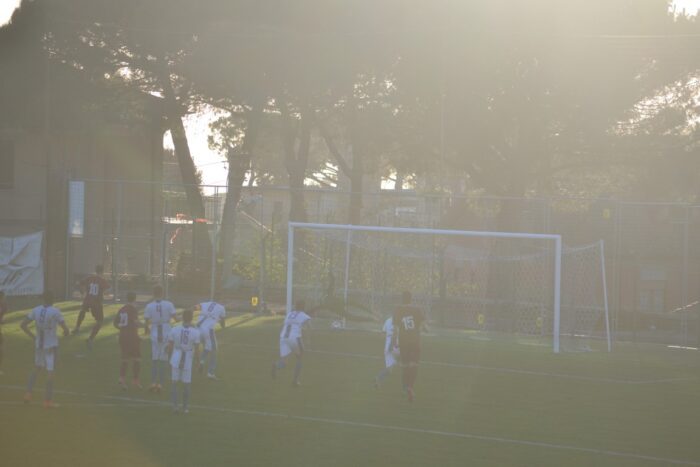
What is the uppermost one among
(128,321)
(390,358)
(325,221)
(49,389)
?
(325,221)

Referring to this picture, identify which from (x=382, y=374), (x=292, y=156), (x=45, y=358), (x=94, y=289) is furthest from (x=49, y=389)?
(x=292, y=156)

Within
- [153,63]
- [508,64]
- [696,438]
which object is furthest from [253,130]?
[696,438]

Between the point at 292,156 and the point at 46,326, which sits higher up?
the point at 292,156

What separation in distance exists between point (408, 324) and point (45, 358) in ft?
19.9

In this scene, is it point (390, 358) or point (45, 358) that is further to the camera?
point (390, 358)

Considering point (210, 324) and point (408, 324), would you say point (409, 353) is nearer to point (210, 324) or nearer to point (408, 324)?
point (408, 324)

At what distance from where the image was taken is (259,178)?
318ft

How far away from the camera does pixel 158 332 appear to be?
60.4ft

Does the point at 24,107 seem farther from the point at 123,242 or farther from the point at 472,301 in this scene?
the point at 472,301

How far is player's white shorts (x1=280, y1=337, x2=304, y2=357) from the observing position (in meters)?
19.2

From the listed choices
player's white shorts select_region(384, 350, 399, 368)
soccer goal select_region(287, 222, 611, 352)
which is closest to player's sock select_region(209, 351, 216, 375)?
player's white shorts select_region(384, 350, 399, 368)

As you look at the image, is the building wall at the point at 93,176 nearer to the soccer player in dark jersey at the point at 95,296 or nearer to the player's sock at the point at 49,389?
the soccer player in dark jersey at the point at 95,296

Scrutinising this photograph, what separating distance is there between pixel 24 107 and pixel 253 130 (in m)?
9.56

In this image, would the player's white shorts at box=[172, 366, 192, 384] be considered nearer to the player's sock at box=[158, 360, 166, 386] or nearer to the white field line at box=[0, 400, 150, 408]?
the white field line at box=[0, 400, 150, 408]
